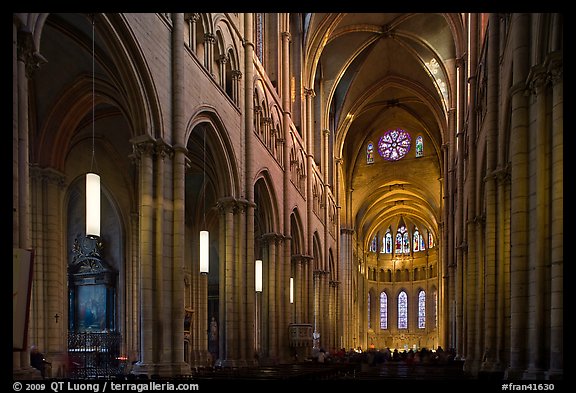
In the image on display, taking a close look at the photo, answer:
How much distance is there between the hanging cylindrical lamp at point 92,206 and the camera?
10.4 m

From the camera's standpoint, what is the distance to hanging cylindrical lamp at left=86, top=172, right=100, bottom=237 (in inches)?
410

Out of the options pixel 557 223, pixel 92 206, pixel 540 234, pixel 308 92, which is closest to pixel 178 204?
pixel 92 206

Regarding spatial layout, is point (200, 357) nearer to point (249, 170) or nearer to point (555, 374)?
point (249, 170)

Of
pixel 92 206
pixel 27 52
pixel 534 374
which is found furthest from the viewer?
pixel 534 374

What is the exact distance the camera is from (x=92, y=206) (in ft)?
34.4

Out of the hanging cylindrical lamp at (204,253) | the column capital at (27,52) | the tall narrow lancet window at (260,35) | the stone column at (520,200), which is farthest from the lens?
the tall narrow lancet window at (260,35)

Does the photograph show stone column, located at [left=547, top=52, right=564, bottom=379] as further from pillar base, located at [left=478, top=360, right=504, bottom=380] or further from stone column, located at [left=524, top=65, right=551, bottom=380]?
pillar base, located at [left=478, top=360, right=504, bottom=380]

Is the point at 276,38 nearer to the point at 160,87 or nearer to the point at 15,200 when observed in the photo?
the point at 160,87

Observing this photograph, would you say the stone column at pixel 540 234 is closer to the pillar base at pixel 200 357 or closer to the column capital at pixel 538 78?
the column capital at pixel 538 78

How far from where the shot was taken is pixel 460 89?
3083cm

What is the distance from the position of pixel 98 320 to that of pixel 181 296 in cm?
1266

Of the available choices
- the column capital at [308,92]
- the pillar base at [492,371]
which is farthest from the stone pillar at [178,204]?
the column capital at [308,92]

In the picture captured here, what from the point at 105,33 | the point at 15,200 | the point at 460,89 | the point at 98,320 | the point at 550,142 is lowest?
the point at 98,320
